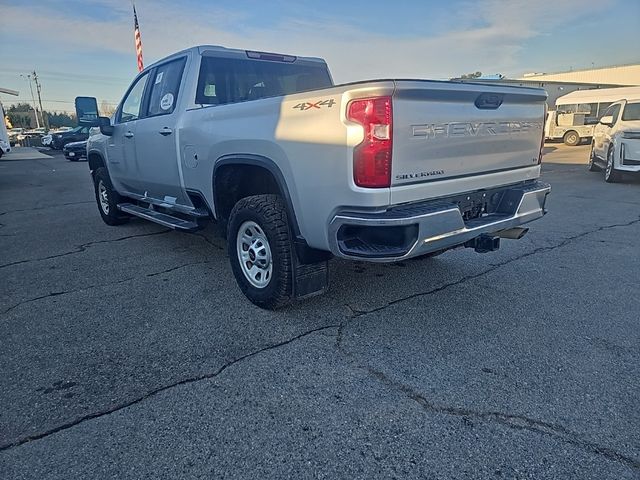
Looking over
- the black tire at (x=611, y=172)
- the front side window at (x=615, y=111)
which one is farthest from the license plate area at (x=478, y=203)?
the front side window at (x=615, y=111)

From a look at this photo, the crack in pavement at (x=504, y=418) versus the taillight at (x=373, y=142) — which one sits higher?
the taillight at (x=373, y=142)

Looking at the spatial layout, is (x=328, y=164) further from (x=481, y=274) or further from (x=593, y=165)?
(x=593, y=165)

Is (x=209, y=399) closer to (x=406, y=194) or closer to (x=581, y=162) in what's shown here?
(x=406, y=194)

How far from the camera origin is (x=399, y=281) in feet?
13.9

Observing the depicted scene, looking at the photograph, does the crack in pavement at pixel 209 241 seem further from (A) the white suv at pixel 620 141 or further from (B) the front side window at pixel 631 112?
(B) the front side window at pixel 631 112

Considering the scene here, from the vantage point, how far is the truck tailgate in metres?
2.67

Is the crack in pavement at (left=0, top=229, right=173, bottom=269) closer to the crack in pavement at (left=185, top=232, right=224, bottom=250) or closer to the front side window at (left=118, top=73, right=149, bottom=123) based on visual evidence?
the crack in pavement at (left=185, top=232, right=224, bottom=250)

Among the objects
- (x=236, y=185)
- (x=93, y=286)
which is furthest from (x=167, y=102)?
(x=93, y=286)

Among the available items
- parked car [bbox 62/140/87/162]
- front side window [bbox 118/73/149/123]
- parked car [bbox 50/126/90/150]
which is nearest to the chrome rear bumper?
front side window [bbox 118/73/149/123]

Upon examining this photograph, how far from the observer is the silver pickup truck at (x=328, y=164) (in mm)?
2646

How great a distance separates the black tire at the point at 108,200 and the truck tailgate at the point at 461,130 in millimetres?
5216

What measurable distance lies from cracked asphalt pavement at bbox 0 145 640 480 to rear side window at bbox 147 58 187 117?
5.68ft

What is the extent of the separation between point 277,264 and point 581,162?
16802 mm

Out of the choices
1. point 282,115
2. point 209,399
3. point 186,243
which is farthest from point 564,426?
point 186,243
